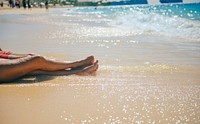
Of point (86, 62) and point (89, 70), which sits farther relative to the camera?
point (86, 62)

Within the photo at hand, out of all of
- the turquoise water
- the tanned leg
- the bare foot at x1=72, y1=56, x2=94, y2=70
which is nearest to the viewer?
the tanned leg

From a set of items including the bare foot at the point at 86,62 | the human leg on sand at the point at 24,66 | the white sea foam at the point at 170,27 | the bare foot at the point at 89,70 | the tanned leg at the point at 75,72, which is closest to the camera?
the human leg on sand at the point at 24,66

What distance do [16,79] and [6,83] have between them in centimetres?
16

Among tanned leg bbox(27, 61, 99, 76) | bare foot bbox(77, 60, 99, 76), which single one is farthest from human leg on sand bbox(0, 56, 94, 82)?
bare foot bbox(77, 60, 99, 76)

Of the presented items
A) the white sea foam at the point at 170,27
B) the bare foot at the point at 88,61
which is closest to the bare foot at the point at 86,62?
the bare foot at the point at 88,61

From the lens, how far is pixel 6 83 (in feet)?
11.1

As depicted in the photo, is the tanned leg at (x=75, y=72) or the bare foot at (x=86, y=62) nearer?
the tanned leg at (x=75, y=72)

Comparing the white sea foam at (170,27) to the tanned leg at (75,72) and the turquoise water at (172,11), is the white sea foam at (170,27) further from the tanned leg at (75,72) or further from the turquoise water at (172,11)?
the tanned leg at (75,72)

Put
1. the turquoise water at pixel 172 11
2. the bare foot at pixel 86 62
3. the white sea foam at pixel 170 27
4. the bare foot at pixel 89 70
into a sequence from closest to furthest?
the bare foot at pixel 89 70, the bare foot at pixel 86 62, the white sea foam at pixel 170 27, the turquoise water at pixel 172 11

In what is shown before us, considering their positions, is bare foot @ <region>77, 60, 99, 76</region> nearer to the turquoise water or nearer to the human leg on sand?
the human leg on sand

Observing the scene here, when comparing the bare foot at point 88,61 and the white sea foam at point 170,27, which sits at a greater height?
the bare foot at point 88,61

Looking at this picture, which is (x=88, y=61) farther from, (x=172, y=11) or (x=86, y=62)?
(x=172, y=11)

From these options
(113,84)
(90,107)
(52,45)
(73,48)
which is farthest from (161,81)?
(52,45)

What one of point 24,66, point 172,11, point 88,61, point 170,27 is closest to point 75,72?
point 88,61
